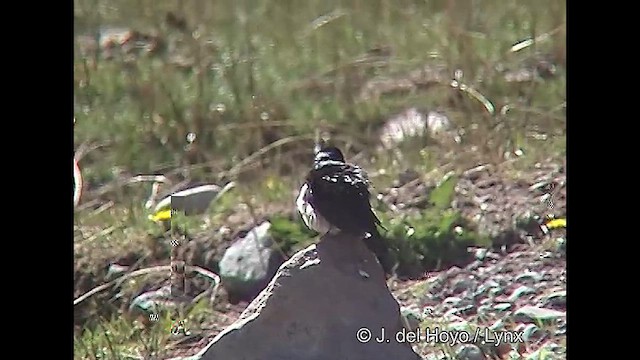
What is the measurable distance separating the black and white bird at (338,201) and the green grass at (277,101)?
0.03m

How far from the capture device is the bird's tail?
2359mm

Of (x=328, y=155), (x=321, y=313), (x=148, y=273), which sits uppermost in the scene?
(x=328, y=155)

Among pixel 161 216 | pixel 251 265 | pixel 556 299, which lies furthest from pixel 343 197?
pixel 556 299

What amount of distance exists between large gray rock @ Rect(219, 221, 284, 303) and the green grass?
43 millimetres

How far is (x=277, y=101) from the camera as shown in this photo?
238cm

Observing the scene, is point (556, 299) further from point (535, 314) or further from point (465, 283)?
point (465, 283)

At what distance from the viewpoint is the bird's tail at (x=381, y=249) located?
7.74 feet

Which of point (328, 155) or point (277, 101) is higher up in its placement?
point (277, 101)

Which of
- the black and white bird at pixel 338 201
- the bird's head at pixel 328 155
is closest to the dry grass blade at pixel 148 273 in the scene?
the black and white bird at pixel 338 201

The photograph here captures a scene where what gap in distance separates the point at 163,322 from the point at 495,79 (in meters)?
1.05

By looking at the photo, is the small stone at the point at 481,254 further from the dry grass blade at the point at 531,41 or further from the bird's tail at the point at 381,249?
the dry grass blade at the point at 531,41

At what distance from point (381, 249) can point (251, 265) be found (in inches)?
13.2
